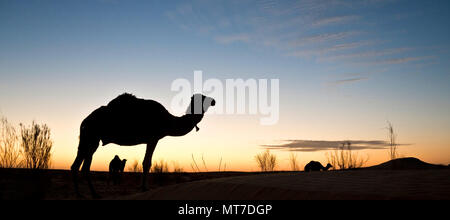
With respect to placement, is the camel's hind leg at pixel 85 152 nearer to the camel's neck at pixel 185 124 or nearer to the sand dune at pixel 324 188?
the camel's neck at pixel 185 124

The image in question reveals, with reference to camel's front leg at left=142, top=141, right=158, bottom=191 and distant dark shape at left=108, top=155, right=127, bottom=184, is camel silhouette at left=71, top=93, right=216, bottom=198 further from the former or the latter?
distant dark shape at left=108, top=155, right=127, bottom=184

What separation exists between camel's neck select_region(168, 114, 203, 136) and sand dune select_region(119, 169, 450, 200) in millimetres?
4410

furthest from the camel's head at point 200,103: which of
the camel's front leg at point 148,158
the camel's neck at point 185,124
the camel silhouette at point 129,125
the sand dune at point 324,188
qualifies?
the sand dune at point 324,188

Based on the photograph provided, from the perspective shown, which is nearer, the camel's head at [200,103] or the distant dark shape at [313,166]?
the camel's head at [200,103]

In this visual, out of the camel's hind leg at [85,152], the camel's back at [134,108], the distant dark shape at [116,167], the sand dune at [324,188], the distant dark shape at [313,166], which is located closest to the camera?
the sand dune at [324,188]

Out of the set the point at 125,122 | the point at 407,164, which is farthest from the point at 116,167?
the point at 407,164

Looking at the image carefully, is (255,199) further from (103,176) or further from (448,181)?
(103,176)

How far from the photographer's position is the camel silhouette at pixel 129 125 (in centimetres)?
958

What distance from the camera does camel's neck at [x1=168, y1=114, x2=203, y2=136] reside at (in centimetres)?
988

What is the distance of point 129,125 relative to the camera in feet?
31.6

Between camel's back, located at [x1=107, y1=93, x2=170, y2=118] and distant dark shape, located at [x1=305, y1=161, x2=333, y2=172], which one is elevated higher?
camel's back, located at [x1=107, y1=93, x2=170, y2=118]

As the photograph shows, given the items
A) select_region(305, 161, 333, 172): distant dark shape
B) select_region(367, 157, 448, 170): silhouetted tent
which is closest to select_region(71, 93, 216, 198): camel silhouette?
select_region(367, 157, 448, 170): silhouetted tent
